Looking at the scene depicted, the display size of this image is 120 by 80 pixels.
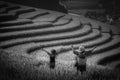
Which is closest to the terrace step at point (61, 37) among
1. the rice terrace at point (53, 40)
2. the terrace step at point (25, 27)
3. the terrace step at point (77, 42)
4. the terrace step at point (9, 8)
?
the rice terrace at point (53, 40)

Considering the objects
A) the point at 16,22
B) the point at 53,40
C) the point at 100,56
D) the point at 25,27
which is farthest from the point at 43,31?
the point at 100,56

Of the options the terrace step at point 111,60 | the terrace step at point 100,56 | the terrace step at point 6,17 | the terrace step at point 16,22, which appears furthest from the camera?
the terrace step at point 6,17

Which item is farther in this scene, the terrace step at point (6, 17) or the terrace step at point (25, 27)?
the terrace step at point (6, 17)

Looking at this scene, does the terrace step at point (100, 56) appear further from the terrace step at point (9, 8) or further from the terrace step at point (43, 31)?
the terrace step at point (9, 8)

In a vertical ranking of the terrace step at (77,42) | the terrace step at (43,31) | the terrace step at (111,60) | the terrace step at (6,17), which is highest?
the terrace step at (6,17)

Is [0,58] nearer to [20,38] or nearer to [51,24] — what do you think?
[20,38]

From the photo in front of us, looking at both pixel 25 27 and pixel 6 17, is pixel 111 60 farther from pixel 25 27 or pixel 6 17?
pixel 6 17

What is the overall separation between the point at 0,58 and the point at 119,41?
7573 mm

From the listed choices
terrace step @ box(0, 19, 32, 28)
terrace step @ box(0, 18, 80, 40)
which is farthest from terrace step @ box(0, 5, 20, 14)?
terrace step @ box(0, 18, 80, 40)

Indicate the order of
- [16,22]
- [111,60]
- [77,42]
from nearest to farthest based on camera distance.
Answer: [111,60], [77,42], [16,22]

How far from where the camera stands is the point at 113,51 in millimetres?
9883

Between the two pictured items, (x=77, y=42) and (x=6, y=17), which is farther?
(x=6, y=17)

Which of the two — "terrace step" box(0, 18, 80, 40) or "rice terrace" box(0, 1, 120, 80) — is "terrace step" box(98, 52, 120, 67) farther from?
"terrace step" box(0, 18, 80, 40)

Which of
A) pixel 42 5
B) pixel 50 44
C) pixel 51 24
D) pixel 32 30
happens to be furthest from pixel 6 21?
pixel 42 5
